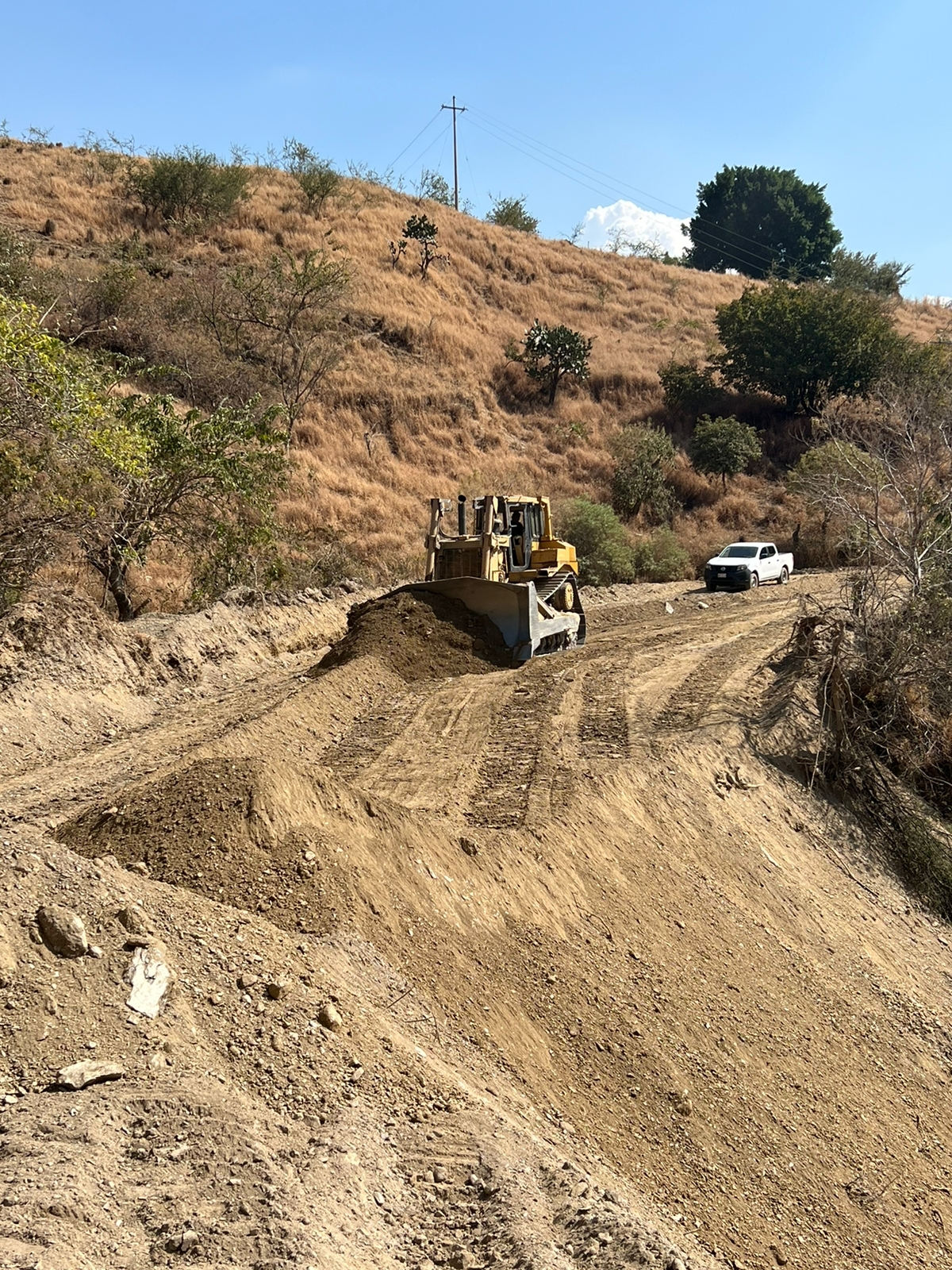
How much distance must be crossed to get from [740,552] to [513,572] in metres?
11.7

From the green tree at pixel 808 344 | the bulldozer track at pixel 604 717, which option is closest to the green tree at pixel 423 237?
the green tree at pixel 808 344

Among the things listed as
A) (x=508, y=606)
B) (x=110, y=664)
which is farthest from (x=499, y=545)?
(x=110, y=664)

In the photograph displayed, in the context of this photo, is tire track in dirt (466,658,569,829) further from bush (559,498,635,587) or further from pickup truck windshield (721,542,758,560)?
pickup truck windshield (721,542,758,560)

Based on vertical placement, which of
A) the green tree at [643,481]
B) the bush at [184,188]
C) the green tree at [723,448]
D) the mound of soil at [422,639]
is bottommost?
the mound of soil at [422,639]

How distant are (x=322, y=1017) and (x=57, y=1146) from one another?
1.90 metres

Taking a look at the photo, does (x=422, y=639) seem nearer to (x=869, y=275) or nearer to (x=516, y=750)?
(x=516, y=750)

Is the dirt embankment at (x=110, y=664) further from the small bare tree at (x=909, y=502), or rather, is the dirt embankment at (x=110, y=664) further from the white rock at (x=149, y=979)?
the small bare tree at (x=909, y=502)

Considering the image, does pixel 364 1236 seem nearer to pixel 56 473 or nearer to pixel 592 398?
pixel 56 473

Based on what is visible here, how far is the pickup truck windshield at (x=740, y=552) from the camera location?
26.2 metres

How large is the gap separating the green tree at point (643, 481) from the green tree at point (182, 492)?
18.1 m

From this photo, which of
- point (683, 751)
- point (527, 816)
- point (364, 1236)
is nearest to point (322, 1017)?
point (364, 1236)

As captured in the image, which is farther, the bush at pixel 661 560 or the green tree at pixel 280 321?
the green tree at pixel 280 321

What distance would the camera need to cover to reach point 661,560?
28891 mm

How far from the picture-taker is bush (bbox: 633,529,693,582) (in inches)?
1107
